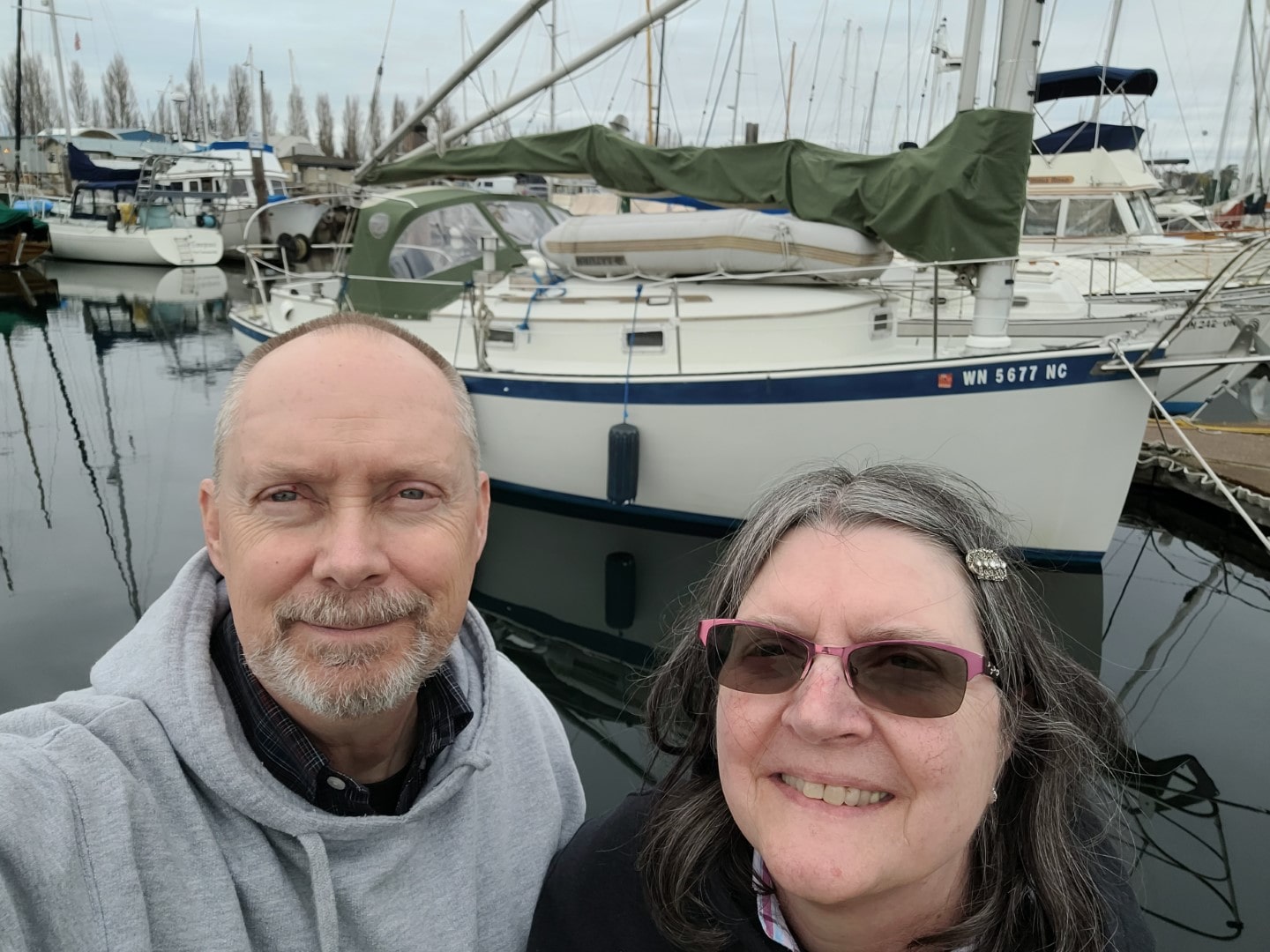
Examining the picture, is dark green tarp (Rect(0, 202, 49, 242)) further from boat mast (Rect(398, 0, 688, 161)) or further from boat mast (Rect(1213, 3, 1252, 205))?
boat mast (Rect(1213, 3, 1252, 205))

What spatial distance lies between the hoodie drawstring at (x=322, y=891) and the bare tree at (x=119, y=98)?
246 feet

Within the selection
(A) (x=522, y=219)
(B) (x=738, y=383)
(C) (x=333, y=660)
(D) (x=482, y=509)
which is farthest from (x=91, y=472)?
(C) (x=333, y=660)

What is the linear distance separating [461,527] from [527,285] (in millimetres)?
6246

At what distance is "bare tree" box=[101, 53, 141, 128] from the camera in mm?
60562

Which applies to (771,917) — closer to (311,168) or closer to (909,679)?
(909,679)

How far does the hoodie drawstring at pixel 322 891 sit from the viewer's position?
136 cm

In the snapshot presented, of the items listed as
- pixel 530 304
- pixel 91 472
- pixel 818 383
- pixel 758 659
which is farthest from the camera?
pixel 91 472

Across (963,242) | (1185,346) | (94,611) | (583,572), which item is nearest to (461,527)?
(963,242)

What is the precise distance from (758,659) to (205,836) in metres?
0.91

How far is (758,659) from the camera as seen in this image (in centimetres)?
129

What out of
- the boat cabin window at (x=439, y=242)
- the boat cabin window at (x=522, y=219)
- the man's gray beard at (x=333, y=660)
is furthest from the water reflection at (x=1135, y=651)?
the boat cabin window at (x=522, y=219)

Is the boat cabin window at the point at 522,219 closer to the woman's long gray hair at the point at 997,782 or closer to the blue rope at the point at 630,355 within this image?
the blue rope at the point at 630,355

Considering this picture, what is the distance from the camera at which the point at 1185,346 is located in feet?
33.7

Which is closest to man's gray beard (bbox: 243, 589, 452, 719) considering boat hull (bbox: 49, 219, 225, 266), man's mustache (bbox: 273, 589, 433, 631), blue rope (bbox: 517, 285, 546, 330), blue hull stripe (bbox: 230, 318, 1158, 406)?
man's mustache (bbox: 273, 589, 433, 631)
